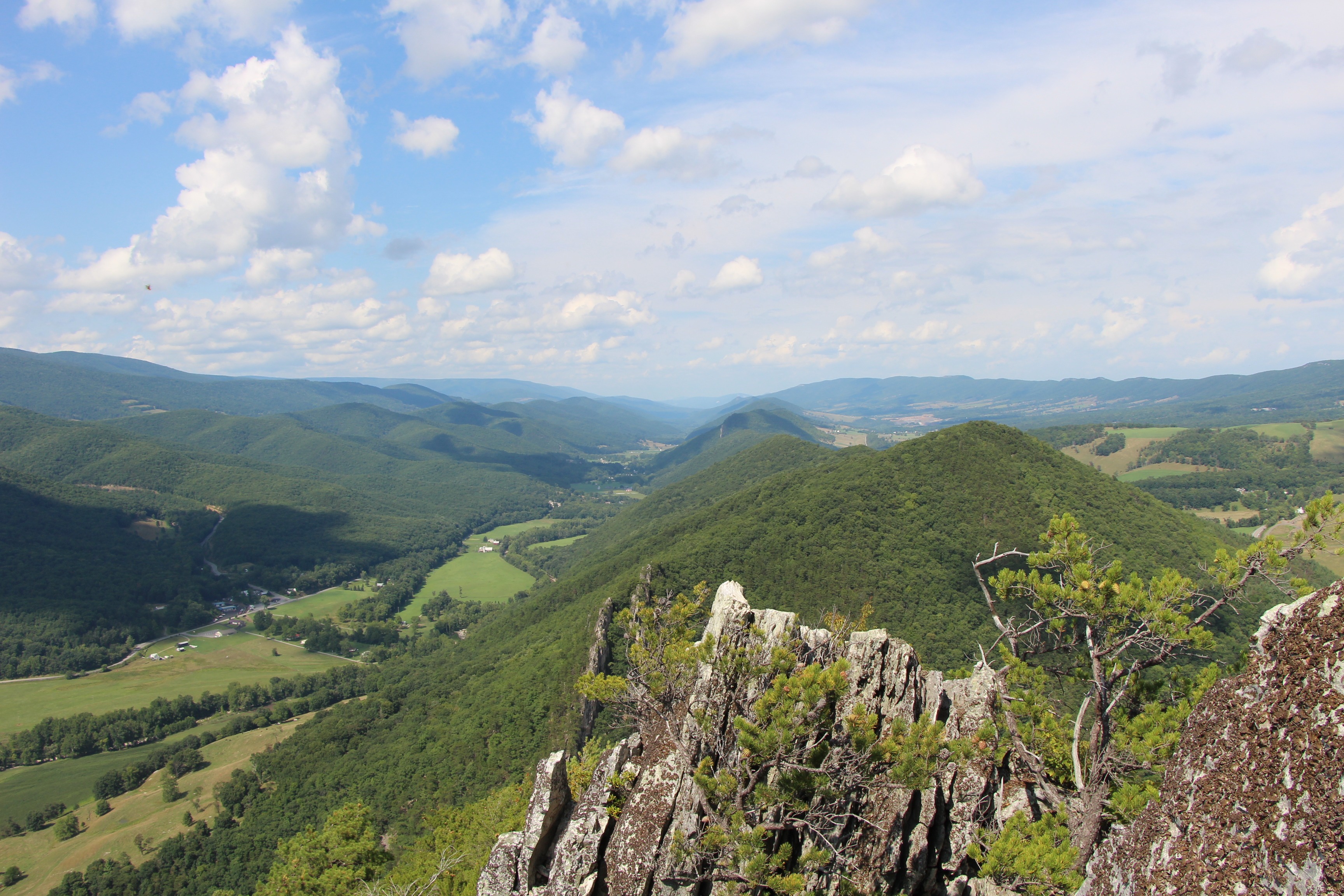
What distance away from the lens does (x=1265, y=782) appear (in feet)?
26.6

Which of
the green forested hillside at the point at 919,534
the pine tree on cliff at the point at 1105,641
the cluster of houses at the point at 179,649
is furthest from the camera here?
the cluster of houses at the point at 179,649

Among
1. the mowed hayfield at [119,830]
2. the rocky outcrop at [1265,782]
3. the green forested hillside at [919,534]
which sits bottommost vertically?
the mowed hayfield at [119,830]

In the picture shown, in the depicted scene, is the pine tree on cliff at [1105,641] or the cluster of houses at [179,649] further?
the cluster of houses at [179,649]

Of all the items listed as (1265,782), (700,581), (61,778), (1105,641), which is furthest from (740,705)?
(61,778)

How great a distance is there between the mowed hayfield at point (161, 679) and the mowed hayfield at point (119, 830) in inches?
1779

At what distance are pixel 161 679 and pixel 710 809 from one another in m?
191

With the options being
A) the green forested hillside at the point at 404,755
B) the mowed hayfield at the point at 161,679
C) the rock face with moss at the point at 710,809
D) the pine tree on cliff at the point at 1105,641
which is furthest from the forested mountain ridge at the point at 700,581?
the pine tree on cliff at the point at 1105,641

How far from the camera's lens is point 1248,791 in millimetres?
8242

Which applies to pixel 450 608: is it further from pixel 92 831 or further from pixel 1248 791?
pixel 1248 791

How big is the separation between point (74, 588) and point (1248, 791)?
269662mm

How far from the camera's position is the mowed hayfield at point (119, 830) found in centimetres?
8094

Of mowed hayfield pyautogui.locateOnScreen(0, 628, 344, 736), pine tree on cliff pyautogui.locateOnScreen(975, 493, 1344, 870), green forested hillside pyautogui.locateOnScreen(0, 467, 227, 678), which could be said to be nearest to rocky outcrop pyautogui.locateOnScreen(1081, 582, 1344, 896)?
pine tree on cliff pyautogui.locateOnScreen(975, 493, 1344, 870)

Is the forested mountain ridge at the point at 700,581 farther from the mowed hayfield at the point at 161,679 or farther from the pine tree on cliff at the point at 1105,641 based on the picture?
the pine tree on cliff at the point at 1105,641

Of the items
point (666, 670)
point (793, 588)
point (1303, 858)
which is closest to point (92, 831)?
point (793, 588)
